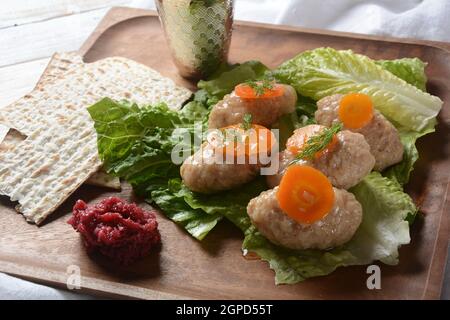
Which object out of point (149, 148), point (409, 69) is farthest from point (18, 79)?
point (409, 69)

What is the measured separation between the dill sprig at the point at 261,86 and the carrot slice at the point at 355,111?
0.54m

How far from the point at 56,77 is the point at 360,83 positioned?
2.38m

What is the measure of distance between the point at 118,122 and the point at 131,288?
138 cm

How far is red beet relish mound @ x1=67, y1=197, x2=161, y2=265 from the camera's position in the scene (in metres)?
3.55

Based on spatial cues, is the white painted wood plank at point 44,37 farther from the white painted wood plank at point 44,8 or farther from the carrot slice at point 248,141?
the carrot slice at point 248,141

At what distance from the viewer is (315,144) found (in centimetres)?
374

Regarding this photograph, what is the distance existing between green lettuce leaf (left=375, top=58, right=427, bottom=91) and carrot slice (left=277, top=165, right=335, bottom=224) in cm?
164

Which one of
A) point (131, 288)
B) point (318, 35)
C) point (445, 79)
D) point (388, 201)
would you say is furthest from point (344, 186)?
point (318, 35)

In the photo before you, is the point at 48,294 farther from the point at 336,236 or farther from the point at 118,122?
the point at 336,236

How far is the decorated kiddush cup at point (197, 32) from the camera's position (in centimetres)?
478

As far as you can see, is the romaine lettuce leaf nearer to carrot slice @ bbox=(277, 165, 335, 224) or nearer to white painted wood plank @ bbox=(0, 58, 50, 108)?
carrot slice @ bbox=(277, 165, 335, 224)

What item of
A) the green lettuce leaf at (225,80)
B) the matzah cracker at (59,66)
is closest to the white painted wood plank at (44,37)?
the matzah cracker at (59,66)

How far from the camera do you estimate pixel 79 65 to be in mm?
5133

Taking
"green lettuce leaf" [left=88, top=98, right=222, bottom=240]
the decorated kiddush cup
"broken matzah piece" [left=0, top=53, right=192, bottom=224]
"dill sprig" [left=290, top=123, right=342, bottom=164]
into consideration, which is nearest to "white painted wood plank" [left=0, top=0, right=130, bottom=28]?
"broken matzah piece" [left=0, top=53, right=192, bottom=224]
